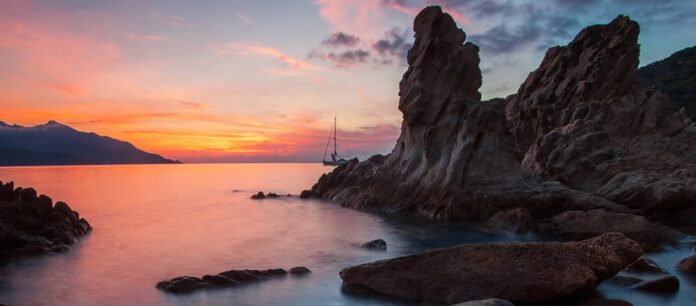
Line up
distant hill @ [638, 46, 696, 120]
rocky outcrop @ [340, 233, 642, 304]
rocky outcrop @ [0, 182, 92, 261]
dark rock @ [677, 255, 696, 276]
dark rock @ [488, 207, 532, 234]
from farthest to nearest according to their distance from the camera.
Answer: distant hill @ [638, 46, 696, 120] → dark rock @ [488, 207, 532, 234] → rocky outcrop @ [0, 182, 92, 261] → dark rock @ [677, 255, 696, 276] → rocky outcrop @ [340, 233, 642, 304]

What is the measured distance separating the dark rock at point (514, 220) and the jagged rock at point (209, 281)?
16148 mm

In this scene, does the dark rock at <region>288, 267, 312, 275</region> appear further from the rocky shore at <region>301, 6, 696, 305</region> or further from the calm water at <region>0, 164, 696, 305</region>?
the rocky shore at <region>301, 6, 696, 305</region>

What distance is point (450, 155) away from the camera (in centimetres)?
4016

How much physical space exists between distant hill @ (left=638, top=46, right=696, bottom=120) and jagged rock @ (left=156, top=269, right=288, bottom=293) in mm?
77924

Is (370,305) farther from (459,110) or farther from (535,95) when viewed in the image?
(535,95)

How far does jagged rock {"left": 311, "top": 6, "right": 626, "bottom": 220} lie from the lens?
35719 millimetres

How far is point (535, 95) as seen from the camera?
56.9 metres

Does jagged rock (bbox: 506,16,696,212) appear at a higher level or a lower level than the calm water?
higher

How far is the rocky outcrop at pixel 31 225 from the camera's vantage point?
22359 millimetres

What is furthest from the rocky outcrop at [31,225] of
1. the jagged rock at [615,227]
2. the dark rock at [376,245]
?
the jagged rock at [615,227]

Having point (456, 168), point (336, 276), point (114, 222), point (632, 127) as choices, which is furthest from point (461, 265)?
point (632, 127)

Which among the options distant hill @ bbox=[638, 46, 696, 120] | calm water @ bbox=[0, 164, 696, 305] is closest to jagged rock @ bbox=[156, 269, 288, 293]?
calm water @ bbox=[0, 164, 696, 305]

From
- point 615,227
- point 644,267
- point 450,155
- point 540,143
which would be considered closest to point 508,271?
point 644,267

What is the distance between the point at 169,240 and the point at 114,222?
11597 mm
